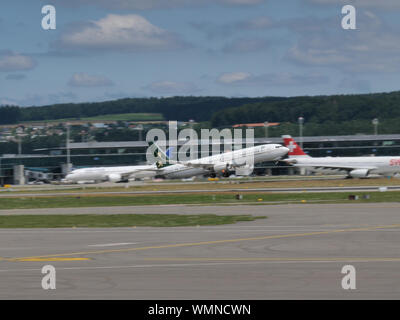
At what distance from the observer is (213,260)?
2291 centimetres

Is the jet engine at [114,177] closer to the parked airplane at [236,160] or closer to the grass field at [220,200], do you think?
the parked airplane at [236,160]

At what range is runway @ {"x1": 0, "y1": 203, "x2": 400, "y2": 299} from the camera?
17.5 metres

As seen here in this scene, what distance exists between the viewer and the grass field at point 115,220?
125 ft

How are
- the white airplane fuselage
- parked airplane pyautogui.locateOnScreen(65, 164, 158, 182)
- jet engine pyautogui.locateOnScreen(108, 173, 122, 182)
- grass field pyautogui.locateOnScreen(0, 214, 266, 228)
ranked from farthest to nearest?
1. jet engine pyautogui.locateOnScreen(108, 173, 122, 182)
2. parked airplane pyautogui.locateOnScreen(65, 164, 158, 182)
3. the white airplane fuselage
4. grass field pyautogui.locateOnScreen(0, 214, 266, 228)

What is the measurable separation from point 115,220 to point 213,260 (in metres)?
19.2

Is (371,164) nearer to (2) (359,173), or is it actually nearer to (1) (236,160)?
(2) (359,173)

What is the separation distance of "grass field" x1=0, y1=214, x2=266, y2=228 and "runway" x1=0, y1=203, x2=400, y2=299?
7.92ft

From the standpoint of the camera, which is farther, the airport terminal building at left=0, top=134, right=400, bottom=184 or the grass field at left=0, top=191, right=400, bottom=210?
the airport terminal building at left=0, top=134, right=400, bottom=184

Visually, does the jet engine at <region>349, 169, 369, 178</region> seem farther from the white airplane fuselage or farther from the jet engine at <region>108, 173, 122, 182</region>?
the jet engine at <region>108, 173, 122, 182</region>

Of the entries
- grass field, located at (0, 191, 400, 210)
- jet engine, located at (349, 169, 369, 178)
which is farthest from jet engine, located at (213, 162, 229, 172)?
grass field, located at (0, 191, 400, 210)

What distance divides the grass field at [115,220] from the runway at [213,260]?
2414 millimetres

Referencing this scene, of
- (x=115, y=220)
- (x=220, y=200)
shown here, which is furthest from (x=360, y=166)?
(x=115, y=220)

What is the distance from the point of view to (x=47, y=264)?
2273 centimetres

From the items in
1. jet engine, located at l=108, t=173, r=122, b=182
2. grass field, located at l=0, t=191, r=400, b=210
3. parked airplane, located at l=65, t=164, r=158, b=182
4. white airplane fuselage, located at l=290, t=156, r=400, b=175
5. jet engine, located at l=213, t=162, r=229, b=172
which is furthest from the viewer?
jet engine, located at l=108, t=173, r=122, b=182
